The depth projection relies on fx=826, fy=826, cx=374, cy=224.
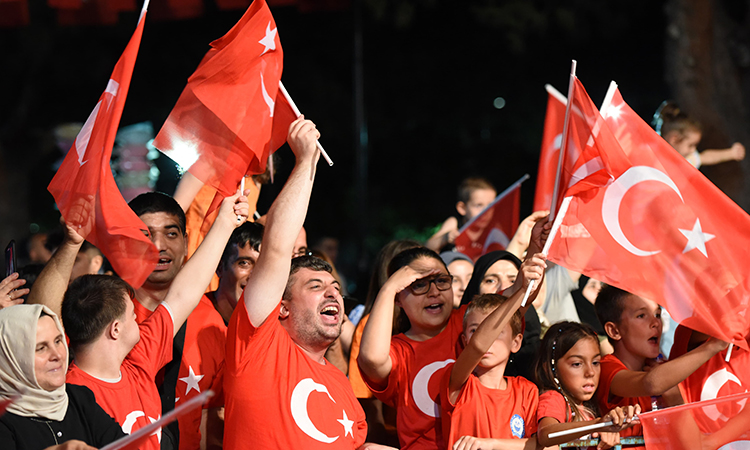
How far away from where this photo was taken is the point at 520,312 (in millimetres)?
4332

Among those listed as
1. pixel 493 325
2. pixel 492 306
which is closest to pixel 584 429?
pixel 493 325

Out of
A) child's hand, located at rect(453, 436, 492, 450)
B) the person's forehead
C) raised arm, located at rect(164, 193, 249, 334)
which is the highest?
the person's forehead

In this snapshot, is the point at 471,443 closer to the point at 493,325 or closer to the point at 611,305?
the point at 493,325

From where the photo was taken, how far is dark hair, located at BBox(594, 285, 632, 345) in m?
4.60

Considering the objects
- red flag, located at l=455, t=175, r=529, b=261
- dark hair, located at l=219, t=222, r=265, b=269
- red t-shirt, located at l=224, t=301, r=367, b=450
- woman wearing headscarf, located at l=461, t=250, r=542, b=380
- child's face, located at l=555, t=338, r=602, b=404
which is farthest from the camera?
red flag, located at l=455, t=175, r=529, b=261

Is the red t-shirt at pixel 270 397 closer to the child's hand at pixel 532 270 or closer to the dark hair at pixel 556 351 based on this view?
the child's hand at pixel 532 270

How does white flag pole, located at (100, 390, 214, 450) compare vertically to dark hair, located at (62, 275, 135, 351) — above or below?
below

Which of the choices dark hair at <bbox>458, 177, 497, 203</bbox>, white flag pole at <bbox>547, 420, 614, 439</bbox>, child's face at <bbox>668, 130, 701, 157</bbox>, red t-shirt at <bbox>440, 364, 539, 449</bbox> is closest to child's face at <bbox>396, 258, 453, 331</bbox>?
red t-shirt at <bbox>440, 364, 539, 449</bbox>

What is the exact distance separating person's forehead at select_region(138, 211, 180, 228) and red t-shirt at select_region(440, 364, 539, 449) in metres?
1.68

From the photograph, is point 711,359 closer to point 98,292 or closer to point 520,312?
point 520,312

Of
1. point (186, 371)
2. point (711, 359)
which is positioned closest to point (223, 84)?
point (186, 371)

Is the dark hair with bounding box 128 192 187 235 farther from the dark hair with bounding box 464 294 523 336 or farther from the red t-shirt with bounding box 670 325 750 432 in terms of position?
the red t-shirt with bounding box 670 325 750 432

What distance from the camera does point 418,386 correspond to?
4.30m

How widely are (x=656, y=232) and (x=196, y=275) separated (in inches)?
91.3
